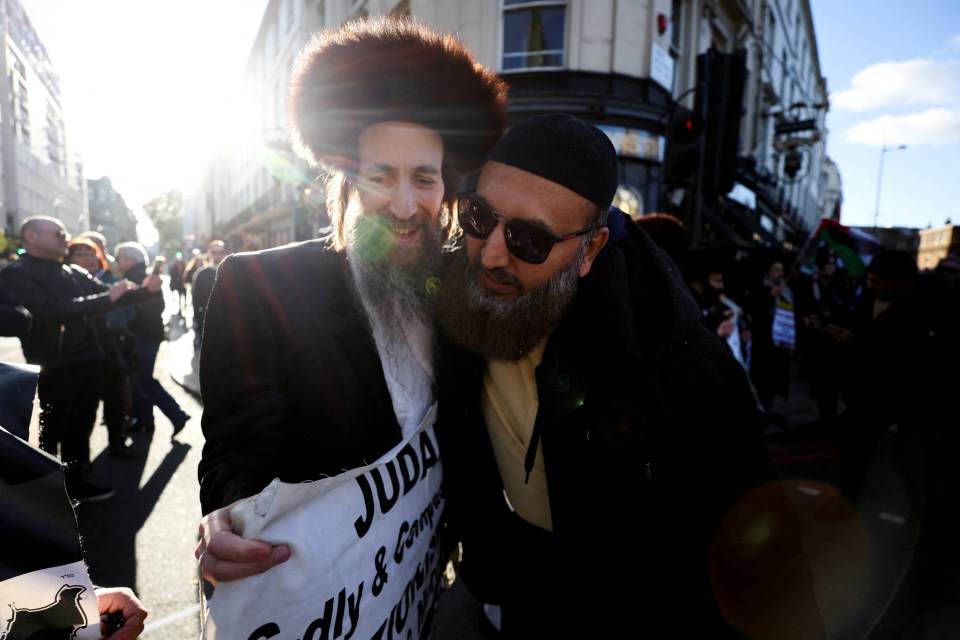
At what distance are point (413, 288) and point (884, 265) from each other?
4183 mm

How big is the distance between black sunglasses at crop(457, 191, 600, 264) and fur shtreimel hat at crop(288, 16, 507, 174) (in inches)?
16.4

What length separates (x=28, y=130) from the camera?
5050 cm

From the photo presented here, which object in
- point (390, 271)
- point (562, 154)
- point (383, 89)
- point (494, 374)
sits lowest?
point (494, 374)

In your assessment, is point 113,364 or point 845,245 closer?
point 113,364

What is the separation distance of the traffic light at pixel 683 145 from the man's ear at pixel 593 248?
4.12 m

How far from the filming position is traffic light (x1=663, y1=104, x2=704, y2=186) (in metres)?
5.00

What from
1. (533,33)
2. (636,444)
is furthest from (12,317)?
(533,33)

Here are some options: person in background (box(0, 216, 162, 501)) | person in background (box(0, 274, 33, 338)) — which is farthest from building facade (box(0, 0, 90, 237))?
person in background (box(0, 274, 33, 338))

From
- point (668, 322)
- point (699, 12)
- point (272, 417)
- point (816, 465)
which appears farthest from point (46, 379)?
point (699, 12)

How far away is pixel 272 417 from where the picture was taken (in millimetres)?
1314

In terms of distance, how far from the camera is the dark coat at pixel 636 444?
133cm

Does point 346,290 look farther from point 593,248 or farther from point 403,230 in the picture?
point 593,248

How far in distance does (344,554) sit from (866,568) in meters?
3.62

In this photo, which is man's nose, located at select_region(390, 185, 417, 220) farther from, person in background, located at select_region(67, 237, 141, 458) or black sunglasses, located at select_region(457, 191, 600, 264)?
person in background, located at select_region(67, 237, 141, 458)
